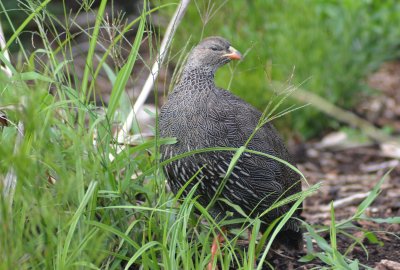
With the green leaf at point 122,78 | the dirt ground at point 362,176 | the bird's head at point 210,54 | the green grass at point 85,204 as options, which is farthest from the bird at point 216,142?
the dirt ground at point 362,176

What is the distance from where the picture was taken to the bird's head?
4.27 metres

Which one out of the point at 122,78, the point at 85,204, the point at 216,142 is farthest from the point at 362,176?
the point at 85,204

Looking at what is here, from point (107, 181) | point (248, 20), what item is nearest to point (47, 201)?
point (107, 181)

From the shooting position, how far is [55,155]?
3.49 metres

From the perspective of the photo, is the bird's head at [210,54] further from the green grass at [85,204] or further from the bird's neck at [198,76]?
the green grass at [85,204]

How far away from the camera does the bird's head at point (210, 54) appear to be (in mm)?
4266

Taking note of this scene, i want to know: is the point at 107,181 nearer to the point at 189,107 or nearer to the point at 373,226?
the point at 189,107

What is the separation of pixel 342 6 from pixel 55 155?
16.0 ft

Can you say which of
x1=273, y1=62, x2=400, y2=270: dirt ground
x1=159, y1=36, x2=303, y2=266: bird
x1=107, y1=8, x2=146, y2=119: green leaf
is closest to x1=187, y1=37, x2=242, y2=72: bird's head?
x1=159, y1=36, x2=303, y2=266: bird

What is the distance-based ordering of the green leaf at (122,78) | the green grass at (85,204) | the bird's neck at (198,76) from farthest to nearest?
the bird's neck at (198,76), the green leaf at (122,78), the green grass at (85,204)

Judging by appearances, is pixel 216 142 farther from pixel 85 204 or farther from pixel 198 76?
pixel 85 204

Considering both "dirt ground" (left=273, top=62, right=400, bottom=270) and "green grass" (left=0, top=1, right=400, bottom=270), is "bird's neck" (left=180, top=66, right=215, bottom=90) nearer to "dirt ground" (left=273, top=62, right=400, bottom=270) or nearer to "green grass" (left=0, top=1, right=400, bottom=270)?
"green grass" (left=0, top=1, right=400, bottom=270)

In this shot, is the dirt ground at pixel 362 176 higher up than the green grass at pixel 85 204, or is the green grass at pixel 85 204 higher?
the green grass at pixel 85 204

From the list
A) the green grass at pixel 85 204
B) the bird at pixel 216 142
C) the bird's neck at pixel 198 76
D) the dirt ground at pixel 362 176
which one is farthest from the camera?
the dirt ground at pixel 362 176
